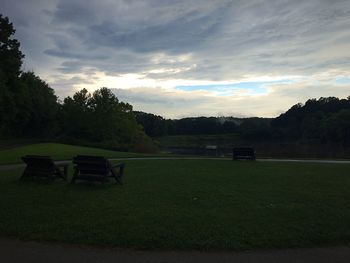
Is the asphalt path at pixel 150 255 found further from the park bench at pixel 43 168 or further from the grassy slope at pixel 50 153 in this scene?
the grassy slope at pixel 50 153

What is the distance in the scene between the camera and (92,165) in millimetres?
11680

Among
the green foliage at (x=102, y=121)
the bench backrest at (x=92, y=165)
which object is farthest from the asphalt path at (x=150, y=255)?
the green foliage at (x=102, y=121)

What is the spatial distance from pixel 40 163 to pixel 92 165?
1.95m

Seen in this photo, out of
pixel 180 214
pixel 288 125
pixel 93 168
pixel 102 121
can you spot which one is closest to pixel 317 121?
pixel 288 125

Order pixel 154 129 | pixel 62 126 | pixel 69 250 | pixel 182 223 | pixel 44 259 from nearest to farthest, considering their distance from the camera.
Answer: pixel 44 259, pixel 69 250, pixel 182 223, pixel 62 126, pixel 154 129

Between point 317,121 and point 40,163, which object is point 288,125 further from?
point 40,163

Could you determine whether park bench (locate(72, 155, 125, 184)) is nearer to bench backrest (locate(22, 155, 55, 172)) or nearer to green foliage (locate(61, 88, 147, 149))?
bench backrest (locate(22, 155, 55, 172))

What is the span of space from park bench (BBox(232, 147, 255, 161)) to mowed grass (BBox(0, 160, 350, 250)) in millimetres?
11347

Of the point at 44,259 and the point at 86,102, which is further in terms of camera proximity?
the point at 86,102

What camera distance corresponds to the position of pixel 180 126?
141 metres

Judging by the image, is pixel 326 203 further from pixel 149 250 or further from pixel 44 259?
pixel 44 259

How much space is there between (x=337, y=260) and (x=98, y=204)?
16.6 ft

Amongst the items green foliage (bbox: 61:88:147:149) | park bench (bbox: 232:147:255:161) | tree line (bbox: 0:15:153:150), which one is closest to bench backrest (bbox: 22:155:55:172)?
park bench (bbox: 232:147:255:161)

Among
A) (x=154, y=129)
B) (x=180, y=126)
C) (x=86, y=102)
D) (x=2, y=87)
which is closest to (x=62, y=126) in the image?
(x=86, y=102)
